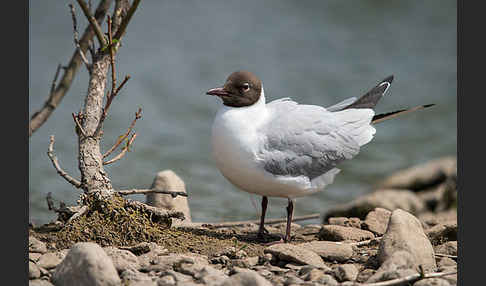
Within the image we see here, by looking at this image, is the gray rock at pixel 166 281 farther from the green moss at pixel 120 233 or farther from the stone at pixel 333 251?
the stone at pixel 333 251

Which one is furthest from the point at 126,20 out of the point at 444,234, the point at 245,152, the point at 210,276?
the point at 444,234

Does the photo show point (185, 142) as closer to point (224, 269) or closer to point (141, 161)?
point (141, 161)

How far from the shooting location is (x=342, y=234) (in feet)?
17.3

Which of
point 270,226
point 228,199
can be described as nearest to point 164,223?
point 270,226

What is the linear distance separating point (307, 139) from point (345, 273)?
1389 millimetres

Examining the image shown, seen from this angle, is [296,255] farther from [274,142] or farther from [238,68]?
[238,68]

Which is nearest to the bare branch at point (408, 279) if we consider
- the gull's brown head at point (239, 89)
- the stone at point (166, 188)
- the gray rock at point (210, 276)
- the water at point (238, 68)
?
the gray rock at point (210, 276)

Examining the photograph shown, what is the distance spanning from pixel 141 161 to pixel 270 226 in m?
3.65

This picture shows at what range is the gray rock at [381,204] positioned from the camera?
7441mm

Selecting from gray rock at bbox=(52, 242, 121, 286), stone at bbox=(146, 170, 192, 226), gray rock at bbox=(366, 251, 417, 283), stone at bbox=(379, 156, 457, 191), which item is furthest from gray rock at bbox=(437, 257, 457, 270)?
stone at bbox=(379, 156, 457, 191)

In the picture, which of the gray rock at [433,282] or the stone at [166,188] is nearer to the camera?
the gray rock at [433,282]

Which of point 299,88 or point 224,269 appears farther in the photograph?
point 299,88

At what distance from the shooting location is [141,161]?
948cm

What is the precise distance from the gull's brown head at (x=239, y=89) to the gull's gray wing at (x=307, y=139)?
9.3 inches
